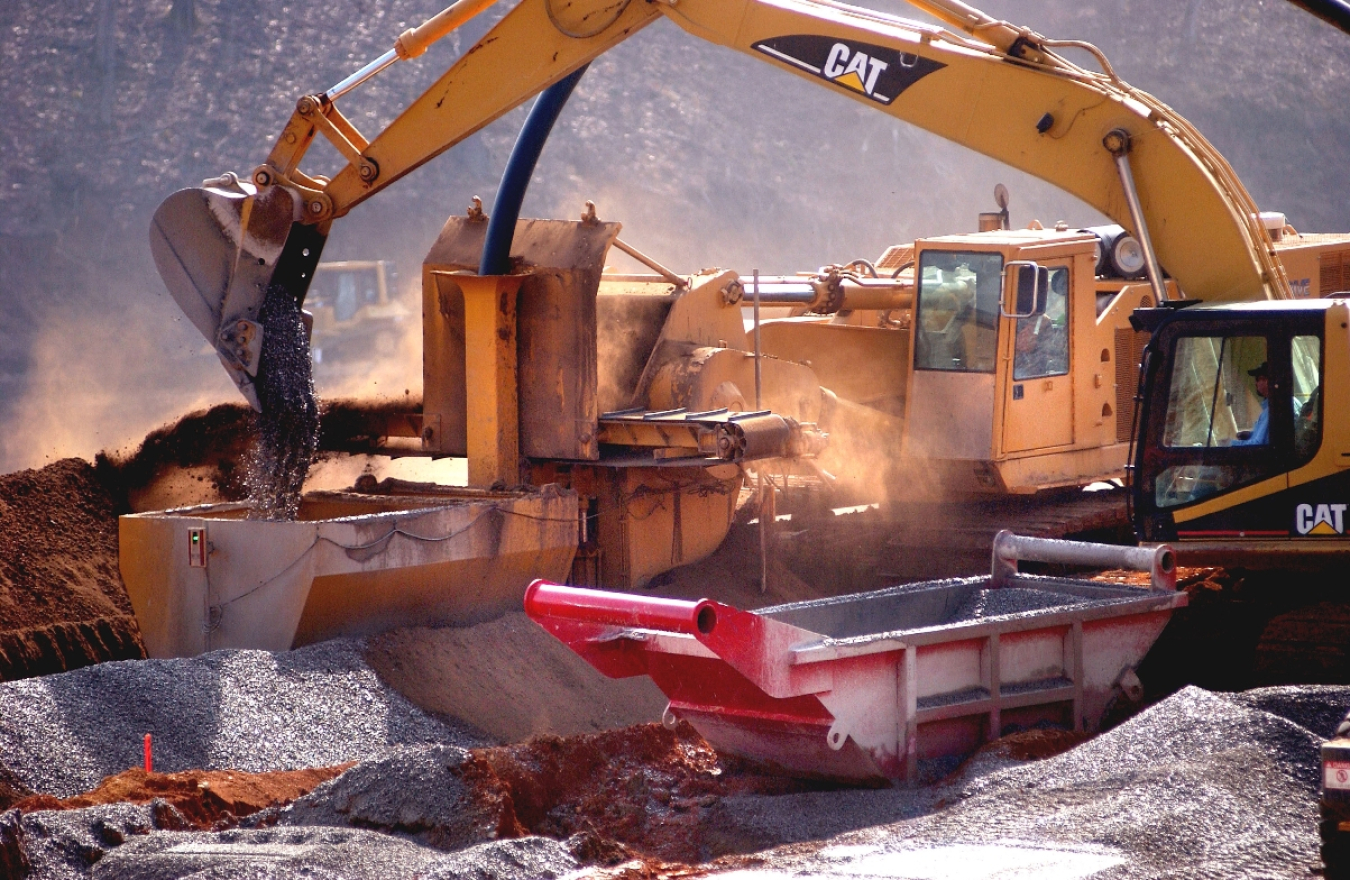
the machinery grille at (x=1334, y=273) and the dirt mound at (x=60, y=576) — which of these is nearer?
the dirt mound at (x=60, y=576)

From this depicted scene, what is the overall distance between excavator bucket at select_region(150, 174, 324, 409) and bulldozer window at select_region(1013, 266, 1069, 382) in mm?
4492

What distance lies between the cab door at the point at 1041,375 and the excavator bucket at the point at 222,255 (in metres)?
4.44

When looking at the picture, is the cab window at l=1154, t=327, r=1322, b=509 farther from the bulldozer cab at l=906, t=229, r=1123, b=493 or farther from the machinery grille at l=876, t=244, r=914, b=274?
the machinery grille at l=876, t=244, r=914, b=274

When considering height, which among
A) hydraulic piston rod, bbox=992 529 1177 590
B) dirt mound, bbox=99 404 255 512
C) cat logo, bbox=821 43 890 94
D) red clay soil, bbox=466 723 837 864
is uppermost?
cat logo, bbox=821 43 890 94

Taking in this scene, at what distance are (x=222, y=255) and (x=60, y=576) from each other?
2.28m

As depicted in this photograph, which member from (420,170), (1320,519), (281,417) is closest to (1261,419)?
(1320,519)

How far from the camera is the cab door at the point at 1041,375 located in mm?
10328

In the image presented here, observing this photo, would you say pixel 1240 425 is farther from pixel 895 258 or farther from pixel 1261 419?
pixel 895 258

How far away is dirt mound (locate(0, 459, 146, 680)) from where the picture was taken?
31.8ft

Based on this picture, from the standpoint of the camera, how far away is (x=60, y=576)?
10.3 meters

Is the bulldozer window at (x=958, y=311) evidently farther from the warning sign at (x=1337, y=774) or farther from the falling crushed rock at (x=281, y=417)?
the warning sign at (x=1337, y=774)

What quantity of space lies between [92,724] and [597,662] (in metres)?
2.37

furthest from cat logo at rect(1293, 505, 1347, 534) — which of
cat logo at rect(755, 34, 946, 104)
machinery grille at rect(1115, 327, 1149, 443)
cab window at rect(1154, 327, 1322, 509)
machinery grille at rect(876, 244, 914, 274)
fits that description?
machinery grille at rect(876, 244, 914, 274)

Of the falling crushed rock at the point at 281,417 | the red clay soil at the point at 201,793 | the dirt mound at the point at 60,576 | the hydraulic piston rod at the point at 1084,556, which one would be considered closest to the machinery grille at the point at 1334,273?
the hydraulic piston rod at the point at 1084,556
